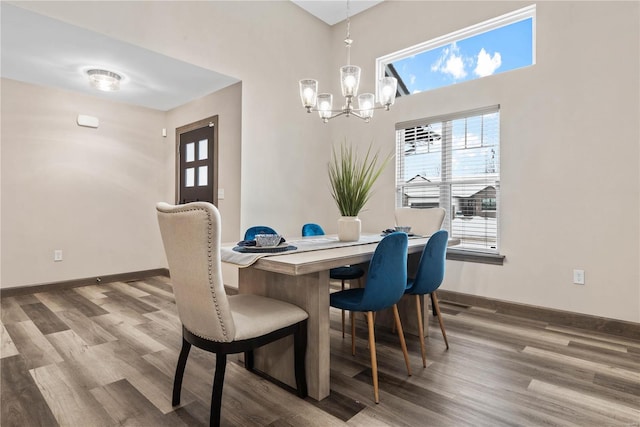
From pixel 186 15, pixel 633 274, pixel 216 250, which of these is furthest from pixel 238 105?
pixel 633 274

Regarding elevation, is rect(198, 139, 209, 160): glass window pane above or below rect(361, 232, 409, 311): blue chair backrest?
above

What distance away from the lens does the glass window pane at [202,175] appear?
4438 millimetres

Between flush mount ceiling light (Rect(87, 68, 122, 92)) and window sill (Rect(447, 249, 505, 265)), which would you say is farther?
flush mount ceiling light (Rect(87, 68, 122, 92))

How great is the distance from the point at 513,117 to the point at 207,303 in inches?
129

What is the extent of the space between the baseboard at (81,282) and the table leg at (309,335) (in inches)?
134

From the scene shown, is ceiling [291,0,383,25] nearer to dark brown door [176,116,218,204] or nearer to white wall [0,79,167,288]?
→ dark brown door [176,116,218,204]

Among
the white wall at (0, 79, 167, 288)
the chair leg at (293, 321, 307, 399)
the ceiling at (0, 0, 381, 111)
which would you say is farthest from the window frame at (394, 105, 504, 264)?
the white wall at (0, 79, 167, 288)

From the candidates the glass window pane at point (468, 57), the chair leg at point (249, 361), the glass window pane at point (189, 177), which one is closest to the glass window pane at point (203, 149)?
the glass window pane at point (189, 177)

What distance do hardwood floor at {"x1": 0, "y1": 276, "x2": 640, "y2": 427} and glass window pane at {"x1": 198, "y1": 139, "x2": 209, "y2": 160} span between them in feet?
7.04

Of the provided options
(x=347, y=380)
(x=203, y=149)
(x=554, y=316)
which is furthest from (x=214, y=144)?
(x=554, y=316)

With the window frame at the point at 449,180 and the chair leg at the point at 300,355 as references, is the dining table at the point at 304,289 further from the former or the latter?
the window frame at the point at 449,180

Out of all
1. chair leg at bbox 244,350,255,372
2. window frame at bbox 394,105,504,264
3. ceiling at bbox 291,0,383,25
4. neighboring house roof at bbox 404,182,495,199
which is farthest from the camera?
ceiling at bbox 291,0,383,25

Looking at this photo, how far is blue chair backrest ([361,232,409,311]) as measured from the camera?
1.85m

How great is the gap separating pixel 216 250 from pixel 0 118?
13.0ft
